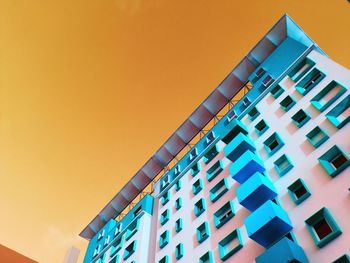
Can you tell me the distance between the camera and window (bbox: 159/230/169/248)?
77.8 feet

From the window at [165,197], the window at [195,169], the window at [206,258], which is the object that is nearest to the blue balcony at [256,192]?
the window at [206,258]

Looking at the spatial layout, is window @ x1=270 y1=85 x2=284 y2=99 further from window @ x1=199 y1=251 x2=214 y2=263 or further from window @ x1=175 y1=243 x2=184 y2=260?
window @ x1=175 y1=243 x2=184 y2=260

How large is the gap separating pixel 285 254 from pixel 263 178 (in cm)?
526

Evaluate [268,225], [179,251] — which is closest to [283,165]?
[268,225]

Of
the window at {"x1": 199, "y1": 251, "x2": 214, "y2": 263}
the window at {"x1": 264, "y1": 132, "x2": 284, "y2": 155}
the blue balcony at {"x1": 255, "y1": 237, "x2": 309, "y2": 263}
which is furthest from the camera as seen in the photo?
the window at {"x1": 264, "y1": 132, "x2": 284, "y2": 155}

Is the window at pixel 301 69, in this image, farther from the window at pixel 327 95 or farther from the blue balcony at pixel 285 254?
the blue balcony at pixel 285 254

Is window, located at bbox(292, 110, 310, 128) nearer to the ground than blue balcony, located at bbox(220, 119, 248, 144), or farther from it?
nearer to the ground

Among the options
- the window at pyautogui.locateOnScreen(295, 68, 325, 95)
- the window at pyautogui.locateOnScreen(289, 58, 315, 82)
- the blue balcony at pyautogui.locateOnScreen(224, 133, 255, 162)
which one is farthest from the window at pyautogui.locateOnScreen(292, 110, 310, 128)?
the window at pyautogui.locateOnScreen(289, 58, 315, 82)

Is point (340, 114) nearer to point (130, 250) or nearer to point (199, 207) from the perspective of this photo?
point (199, 207)

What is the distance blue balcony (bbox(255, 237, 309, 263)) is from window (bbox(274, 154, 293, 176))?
5320 millimetres

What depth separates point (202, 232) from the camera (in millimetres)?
21078

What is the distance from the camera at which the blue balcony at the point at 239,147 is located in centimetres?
2141

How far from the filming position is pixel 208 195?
23.4 meters

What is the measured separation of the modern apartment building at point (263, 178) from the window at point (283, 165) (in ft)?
0.25
